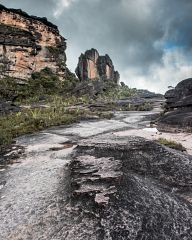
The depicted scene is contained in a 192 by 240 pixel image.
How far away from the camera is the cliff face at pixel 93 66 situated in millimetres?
98438

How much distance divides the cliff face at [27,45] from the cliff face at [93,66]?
2135 cm

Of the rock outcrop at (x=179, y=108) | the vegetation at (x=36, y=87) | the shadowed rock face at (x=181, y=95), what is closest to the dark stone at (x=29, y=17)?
the vegetation at (x=36, y=87)

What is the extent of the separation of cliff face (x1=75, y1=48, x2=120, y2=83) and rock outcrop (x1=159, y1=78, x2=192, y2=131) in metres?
67.0

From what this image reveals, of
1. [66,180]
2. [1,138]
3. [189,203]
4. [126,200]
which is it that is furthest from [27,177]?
[1,138]

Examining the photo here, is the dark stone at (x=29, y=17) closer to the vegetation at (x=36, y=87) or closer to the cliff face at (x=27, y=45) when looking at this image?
the cliff face at (x=27, y=45)

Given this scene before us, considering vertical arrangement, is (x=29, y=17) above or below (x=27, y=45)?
above

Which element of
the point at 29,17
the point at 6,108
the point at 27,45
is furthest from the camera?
the point at 29,17

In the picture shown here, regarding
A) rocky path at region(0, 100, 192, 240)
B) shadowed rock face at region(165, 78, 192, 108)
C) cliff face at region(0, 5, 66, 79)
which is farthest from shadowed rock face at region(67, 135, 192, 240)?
cliff face at region(0, 5, 66, 79)

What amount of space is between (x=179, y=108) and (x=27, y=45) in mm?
48976

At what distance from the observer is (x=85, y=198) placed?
7.29 meters

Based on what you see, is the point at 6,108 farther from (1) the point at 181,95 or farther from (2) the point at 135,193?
(2) the point at 135,193

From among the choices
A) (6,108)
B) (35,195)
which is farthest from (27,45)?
(35,195)

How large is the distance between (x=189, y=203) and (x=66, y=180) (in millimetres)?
3358

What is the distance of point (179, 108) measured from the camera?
25312mm
